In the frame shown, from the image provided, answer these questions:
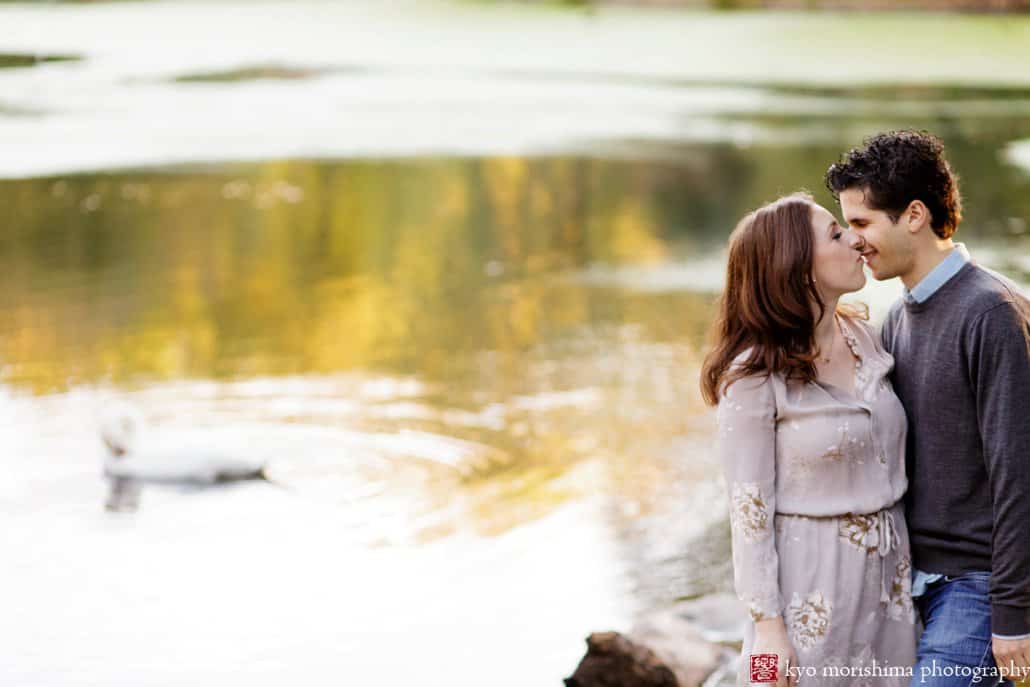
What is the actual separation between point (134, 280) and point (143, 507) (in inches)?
208

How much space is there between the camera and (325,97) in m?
24.8

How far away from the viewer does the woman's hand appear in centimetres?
263

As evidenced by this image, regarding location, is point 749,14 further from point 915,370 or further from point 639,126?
point 915,370

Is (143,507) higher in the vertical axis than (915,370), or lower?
lower

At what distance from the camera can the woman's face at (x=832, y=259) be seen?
2.67 m

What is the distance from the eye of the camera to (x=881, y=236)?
2.73 m

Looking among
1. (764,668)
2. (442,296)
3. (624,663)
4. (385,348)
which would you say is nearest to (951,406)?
(764,668)

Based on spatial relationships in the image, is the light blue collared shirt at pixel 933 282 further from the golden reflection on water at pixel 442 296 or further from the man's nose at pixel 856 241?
the golden reflection on water at pixel 442 296

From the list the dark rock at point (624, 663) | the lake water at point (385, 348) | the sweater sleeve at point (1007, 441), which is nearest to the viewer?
the sweater sleeve at point (1007, 441)

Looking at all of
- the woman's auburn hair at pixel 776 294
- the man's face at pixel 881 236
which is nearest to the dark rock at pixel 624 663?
the woman's auburn hair at pixel 776 294

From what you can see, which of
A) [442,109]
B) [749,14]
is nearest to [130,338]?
[442,109]

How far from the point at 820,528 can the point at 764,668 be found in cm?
25

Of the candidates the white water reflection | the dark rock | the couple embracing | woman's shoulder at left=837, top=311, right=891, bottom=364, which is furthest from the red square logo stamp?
the white water reflection

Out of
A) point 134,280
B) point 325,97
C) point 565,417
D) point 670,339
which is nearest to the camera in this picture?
point 565,417
